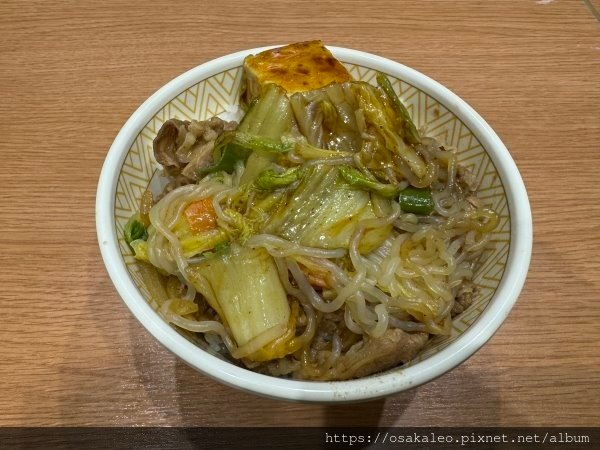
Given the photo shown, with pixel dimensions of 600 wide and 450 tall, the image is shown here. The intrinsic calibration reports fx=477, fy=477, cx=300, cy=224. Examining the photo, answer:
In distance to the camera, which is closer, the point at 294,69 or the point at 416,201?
the point at 416,201

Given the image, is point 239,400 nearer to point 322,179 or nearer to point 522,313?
point 322,179

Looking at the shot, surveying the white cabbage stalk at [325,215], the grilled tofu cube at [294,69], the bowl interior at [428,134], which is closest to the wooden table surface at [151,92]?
the bowl interior at [428,134]

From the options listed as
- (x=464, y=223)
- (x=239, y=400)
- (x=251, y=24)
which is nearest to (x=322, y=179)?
(x=464, y=223)

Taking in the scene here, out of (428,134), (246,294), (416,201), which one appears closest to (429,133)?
(428,134)

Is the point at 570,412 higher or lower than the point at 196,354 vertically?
lower

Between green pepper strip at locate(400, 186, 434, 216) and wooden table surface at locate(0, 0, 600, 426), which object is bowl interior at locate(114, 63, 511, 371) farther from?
wooden table surface at locate(0, 0, 600, 426)

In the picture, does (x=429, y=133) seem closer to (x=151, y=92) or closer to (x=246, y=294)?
(x=246, y=294)
